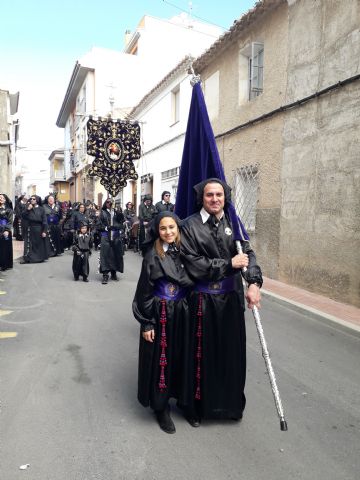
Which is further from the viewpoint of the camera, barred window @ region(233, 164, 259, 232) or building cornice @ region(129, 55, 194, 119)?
building cornice @ region(129, 55, 194, 119)

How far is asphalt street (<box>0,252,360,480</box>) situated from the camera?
2605 mm

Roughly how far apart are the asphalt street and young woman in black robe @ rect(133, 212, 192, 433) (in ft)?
1.03

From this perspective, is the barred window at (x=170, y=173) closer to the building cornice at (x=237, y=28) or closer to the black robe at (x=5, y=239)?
the building cornice at (x=237, y=28)

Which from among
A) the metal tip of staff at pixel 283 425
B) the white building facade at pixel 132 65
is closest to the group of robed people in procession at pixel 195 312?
the metal tip of staff at pixel 283 425

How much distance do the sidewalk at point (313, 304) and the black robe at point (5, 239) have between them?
6169 mm

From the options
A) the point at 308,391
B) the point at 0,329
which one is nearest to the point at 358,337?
the point at 308,391

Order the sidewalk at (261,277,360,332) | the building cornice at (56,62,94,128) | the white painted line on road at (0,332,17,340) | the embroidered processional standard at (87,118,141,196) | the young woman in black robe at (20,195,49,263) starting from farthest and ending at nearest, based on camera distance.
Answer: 1. the building cornice at (56,62,94,128)
2. the young woman in black robe at (20,195,49,263)
3. the embroidered processional standard at (87,118,141,196)
4. the sidewalk at (261,277,360,332)
5. the white painted line on road at (0,332,17,340)

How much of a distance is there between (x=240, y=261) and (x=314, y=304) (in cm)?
435

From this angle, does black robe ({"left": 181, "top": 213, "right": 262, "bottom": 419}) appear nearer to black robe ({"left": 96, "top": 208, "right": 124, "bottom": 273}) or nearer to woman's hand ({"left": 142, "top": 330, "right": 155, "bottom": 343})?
woman's hand ({"left": 142, "top": 330, "right": 155, "bottom": 343})

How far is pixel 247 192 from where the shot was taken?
10516 millimetres

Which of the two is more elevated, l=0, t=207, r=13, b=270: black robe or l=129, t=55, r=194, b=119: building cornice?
l=129, t=55, r=194, b=119: building cornice

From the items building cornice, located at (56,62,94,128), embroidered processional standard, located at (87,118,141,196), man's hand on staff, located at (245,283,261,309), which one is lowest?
man's hand on staff, located at (245,283,261,309)

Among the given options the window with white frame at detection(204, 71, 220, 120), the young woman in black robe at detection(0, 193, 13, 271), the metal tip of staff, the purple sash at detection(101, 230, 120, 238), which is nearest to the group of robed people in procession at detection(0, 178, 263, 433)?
the metal tip of staff

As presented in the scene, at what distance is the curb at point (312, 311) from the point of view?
5500 millimetres
